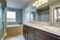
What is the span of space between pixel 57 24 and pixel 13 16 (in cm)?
556

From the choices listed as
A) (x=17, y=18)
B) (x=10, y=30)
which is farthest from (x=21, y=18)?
(x=10, y=30)

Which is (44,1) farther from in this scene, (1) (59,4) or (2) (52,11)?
(1) (59,4)

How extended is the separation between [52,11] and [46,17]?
0.38m

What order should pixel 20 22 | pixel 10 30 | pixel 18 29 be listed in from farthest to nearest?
1. pixel 20 22
2. pixel 18 29
3. pixel 10 30

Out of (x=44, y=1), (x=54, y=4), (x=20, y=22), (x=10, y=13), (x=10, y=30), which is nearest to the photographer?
(x=54, y=4)

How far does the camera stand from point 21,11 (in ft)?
23.9

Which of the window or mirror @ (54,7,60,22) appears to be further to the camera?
the window

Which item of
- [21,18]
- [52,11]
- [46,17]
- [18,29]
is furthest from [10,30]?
[52,11]

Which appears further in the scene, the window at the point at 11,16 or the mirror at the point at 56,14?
the window at the point at 11,16

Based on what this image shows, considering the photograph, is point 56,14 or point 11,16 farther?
point 11,16

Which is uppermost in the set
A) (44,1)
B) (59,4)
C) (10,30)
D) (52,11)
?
(44,1)

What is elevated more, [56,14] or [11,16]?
[11,16]

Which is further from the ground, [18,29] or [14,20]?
[14,20]

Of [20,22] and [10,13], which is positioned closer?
[10,13]
